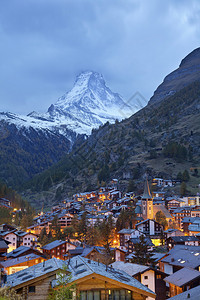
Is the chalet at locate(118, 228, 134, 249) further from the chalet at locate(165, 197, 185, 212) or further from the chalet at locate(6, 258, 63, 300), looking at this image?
the chalet at locate(6, 258, 63, 300)

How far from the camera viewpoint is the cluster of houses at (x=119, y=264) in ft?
56.4

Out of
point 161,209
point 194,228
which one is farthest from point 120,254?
point 161,209

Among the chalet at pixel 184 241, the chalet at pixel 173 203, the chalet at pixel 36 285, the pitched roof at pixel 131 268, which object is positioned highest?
the chalet at pixel 36 285

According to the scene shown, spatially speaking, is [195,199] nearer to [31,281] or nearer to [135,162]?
[135,162]

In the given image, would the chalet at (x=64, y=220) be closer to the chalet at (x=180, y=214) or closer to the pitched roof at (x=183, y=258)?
the chalet at (x=180, y=214)

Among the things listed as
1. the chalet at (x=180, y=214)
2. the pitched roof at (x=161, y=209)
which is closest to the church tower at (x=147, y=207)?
the pitched roof at (x=161, y=209)

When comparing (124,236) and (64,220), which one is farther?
(64,220)

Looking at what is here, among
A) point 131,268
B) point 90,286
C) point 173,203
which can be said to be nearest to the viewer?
point 90,286

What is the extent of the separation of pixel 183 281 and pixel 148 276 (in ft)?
12.5

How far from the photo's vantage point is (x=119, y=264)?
34812 millimetres

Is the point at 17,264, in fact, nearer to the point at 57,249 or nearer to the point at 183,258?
the point at 57,249

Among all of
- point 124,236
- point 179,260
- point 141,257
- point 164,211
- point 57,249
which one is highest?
point 164,211

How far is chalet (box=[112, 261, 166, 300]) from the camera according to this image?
32188 mm

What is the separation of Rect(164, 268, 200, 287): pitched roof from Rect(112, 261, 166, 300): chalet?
1.25m
